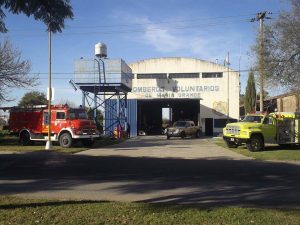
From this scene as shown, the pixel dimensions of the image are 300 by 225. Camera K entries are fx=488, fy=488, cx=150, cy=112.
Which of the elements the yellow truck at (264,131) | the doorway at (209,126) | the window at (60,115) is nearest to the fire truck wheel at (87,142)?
the window at (60,115)

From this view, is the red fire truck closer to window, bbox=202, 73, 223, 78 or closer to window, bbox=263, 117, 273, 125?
window, bbox=263, 117, 273, 125

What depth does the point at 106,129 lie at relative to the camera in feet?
161

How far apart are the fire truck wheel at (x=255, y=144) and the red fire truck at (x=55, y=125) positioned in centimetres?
973

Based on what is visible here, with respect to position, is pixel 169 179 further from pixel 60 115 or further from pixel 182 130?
pixel 182 130

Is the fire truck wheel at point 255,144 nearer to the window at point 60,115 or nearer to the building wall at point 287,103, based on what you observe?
the window at point 60,115

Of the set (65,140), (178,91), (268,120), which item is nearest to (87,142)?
(65,140)

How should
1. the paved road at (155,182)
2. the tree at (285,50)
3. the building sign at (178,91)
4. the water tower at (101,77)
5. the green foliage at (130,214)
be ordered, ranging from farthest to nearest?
the building sign at (178,91), the water tower at (101,77), the tree at (285,50), the paved road at (155,182), the green foliage at (130,214)

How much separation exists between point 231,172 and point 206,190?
4.44m

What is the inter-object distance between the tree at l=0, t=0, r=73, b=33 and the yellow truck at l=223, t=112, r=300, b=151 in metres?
19.6

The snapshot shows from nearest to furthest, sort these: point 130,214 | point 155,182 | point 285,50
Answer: point 130,214 → point 155,182 → point 285,50

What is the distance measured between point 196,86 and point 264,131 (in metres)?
33.9

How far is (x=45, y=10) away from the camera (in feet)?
32.6

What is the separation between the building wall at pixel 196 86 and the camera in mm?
62062

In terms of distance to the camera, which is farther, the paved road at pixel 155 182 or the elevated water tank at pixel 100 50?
the elevated water tank at pixel 100 50
